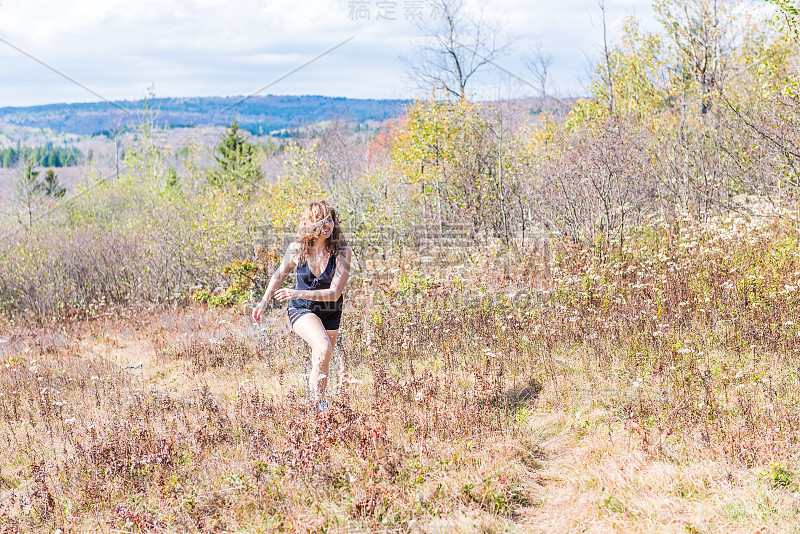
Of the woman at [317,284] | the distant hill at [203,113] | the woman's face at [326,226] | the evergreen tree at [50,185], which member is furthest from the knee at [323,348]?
the evergreen tree at [50,185]

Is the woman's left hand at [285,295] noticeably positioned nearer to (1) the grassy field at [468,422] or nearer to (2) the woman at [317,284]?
(2) the woman at [317,284]

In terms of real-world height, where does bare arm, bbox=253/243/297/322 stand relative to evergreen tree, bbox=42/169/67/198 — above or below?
below

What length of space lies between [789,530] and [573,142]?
8836mm

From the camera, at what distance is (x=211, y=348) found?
7.50 meters

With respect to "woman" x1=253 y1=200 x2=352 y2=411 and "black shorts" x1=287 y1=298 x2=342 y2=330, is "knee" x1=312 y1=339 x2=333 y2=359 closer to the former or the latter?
"woman" x1=253 y1=200 x2=352 y2=411

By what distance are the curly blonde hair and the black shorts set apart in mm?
345

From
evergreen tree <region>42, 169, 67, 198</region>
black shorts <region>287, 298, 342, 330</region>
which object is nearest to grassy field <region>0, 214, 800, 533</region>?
black shorts <region>287, 298, 342, 330</region>

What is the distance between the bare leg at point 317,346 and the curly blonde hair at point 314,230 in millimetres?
501

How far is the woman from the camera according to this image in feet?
14.6

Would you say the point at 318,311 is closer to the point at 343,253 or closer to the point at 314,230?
the point at 343,253

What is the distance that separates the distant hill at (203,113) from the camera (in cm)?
3603

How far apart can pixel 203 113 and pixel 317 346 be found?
4789 cm

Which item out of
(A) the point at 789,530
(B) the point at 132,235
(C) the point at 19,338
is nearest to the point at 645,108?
(B) the point at 132,235

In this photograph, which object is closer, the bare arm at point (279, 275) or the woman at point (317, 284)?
the woman at point (317, 284)
